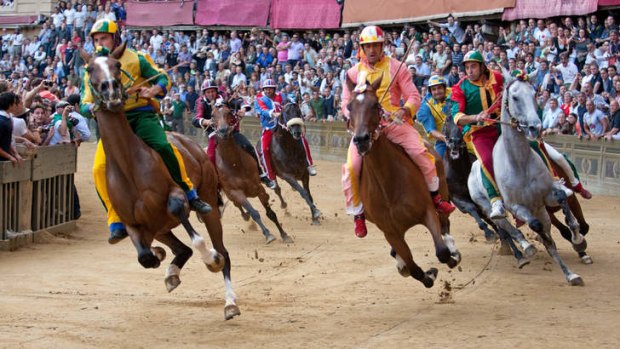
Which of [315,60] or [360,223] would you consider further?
[315,60]

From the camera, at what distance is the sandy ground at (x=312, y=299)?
874cm

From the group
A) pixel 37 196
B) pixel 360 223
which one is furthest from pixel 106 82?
pixel 37 196

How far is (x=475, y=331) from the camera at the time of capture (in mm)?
8781

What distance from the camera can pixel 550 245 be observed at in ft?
36.8

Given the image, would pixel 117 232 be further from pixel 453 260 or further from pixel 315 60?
pixel 315 60

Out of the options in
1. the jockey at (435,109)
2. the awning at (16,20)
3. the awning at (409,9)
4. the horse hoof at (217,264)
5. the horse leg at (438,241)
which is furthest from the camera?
the awning at (16,20)

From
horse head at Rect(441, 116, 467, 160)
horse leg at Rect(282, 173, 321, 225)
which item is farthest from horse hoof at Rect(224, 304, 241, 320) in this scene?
horse leg at Rect(282, 173, 321, 225)

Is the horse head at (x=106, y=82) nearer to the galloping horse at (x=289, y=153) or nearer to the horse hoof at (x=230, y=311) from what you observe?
the horse hoof at (x=230, y=311)

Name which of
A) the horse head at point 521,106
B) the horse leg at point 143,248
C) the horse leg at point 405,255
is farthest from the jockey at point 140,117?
the horse head at point 521,106

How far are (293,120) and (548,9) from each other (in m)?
9.66

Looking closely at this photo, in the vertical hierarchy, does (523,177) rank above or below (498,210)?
above

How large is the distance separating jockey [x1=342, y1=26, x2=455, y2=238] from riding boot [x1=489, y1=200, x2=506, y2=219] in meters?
1.41

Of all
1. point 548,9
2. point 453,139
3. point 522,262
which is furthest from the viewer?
point 548,9

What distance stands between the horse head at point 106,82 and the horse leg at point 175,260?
1.69 meters
